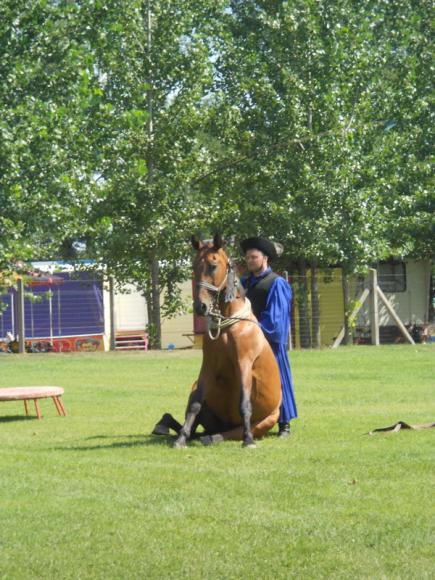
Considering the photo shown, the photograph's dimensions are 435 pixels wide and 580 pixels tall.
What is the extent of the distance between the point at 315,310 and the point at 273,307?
79.2 ft

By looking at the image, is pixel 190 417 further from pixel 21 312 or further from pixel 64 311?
pixel 64 311

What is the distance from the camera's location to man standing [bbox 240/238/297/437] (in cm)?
1245

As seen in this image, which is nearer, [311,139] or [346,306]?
[346,306]

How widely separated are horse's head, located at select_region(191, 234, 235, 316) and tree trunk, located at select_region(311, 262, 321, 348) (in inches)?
889

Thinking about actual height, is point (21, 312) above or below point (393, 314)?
above

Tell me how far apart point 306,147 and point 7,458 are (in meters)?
26.8

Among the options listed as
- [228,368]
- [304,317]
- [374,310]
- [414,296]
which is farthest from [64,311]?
[228,368]

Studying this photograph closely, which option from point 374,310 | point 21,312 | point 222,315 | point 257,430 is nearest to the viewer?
point 222,315

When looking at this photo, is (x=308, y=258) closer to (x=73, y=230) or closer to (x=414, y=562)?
(x=73, y=230)

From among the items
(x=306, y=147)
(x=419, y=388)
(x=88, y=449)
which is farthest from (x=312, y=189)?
(x=88, y=449)

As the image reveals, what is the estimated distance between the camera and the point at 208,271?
11.4m

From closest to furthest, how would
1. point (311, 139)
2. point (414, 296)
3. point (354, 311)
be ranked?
point (354, 311) < point (311, 139) < point (414, 296)

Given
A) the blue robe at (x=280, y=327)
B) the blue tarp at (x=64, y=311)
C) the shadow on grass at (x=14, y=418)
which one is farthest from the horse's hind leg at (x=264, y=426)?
the blue tarp at (x=64, y=311)

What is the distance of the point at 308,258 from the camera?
37375 mm
